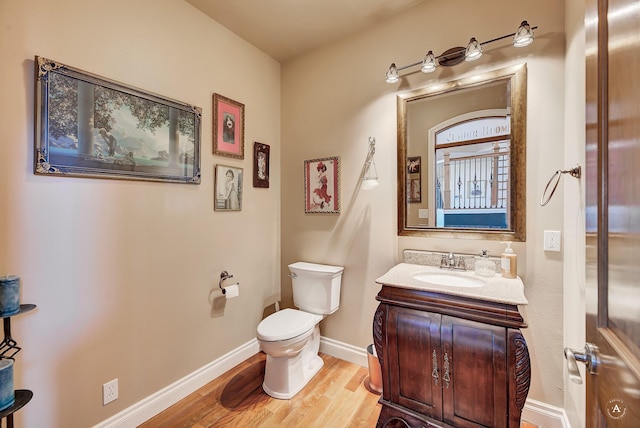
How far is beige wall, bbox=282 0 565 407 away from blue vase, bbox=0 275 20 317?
1.79m

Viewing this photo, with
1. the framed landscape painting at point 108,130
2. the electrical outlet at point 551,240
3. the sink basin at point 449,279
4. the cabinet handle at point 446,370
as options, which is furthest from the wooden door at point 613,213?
the framed landscape painting at point 108,130

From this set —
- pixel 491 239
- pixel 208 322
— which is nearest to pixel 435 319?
pixel 491 239

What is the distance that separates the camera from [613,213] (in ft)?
1.93

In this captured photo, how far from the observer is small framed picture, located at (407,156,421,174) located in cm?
200

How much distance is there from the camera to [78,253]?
1.42 meters

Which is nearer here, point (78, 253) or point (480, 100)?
point (78, 253)

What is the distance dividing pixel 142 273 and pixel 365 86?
206 centimetres

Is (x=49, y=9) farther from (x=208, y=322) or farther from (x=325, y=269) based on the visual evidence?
(x=325, y=269)

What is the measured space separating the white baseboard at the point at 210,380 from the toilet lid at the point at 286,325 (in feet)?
1.56

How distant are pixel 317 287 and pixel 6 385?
167cm

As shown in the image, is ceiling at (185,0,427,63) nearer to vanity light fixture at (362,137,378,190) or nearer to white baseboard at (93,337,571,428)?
vanity light fixture at (362,137,378,190)

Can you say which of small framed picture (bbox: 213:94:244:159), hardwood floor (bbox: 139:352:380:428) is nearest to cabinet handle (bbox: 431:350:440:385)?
hardwood floor (bbox: 139:352:380:428)

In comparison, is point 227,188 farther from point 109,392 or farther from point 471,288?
point 471,288

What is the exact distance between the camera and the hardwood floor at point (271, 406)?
167cm
